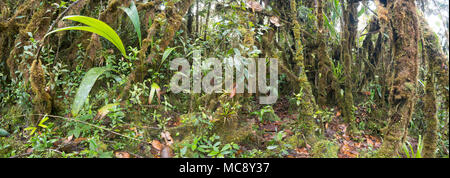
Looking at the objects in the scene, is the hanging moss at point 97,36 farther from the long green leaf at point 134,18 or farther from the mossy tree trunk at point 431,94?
the mossy tree trunk at point 431,94

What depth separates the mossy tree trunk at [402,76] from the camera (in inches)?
58.5

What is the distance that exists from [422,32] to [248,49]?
1181 mm

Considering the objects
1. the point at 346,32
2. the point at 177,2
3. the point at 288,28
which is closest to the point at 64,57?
the point at 177,2

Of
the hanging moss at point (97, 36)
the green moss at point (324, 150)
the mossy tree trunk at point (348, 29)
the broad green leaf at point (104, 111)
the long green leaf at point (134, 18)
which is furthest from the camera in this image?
the mossy tree trunk at point (348, 29)

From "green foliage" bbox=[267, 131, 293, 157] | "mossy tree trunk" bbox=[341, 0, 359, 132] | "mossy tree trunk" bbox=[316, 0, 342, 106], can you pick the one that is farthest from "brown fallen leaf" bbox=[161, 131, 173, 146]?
"mossy tree trunk" bbox=[341, 0, 359, 132]

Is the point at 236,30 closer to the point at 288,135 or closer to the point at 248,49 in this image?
the point at 248,49

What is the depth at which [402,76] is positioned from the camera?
59.2 inches

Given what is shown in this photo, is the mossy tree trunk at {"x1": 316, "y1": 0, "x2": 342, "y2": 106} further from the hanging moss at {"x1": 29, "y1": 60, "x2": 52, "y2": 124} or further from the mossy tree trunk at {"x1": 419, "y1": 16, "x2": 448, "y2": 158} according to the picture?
the hanging moss at {"x1": 29, "y1": 60, "x2": 52, "y2": 124}

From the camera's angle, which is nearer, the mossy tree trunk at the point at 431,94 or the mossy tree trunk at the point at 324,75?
the mossy tree trunk at the point at 431,94

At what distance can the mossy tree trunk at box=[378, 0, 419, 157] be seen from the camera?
1.49m

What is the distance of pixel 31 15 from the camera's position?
6.93 feet

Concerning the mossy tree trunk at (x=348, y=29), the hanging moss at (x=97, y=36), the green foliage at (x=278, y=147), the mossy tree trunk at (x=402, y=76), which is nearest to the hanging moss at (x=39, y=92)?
the hanging moss at (x=97, y=36)

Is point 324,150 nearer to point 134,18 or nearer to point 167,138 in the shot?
point 167,138

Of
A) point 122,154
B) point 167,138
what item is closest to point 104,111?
point 122,154
